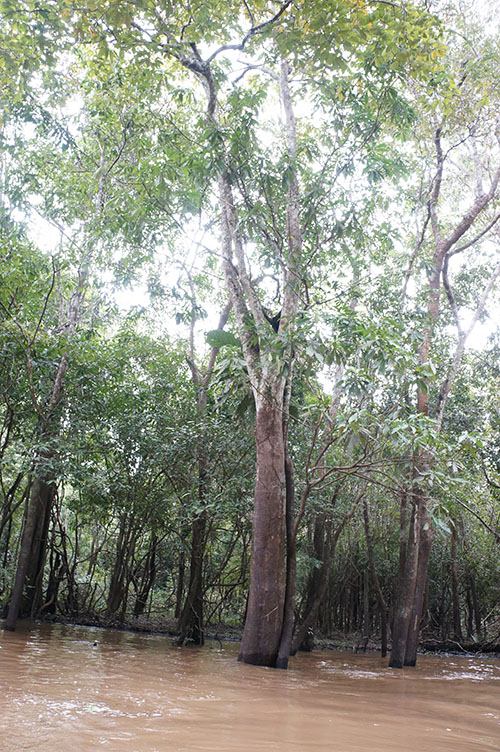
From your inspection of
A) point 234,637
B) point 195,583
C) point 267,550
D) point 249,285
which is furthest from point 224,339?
point 234,637

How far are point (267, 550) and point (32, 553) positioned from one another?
19.2ft

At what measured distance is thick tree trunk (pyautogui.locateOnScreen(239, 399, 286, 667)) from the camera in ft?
21.5

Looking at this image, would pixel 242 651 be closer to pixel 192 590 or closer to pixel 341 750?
pixel 192 590

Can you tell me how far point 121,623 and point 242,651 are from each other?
639 centimetres

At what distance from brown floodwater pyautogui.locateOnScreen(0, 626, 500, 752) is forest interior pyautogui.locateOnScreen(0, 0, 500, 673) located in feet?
4.32

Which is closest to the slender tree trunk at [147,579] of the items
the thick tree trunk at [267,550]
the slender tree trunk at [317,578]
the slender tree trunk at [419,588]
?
the slender tree trunk at [317,578]

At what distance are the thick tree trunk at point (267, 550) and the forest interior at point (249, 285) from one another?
3cm

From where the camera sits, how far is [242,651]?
21.9 feet

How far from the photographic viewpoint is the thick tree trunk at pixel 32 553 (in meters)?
8.70

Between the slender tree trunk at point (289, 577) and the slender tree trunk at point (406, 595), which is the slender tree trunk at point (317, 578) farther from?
the slender tree trunk at point (289, 577)

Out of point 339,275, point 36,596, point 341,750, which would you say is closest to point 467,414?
point 339,275

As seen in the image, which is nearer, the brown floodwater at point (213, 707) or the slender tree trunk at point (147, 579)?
the brown floodwater at point (213, 707)

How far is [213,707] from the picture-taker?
3.70 meters

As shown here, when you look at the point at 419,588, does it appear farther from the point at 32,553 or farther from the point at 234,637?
the point at 32,553
